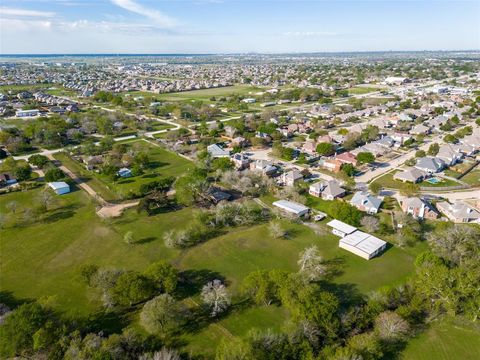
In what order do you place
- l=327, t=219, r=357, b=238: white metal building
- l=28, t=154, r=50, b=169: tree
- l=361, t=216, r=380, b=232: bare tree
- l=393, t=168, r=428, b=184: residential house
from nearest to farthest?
l=327, t=219, r=357, b=238: white metal building
l=361, t=216, r=380, b=232: bare tree
l=393, t=168, r=428, b=184: residential house
l=28, t=154, r=50, b=169: tree

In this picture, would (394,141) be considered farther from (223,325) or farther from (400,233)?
(223,325)

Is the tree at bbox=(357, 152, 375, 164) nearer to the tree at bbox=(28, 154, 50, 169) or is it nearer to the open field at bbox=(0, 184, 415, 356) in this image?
the open field at bbox=(0, 184, 415, 356)

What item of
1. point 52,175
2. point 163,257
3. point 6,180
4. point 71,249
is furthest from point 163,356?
point 6,180

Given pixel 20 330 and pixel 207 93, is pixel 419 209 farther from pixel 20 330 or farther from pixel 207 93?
pixel 207 93

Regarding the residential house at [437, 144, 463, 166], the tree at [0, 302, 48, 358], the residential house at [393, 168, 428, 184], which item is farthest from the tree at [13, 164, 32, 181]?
the residential house at [437, 144, 463, 166]

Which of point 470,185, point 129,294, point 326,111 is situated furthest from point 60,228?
point 326,111
